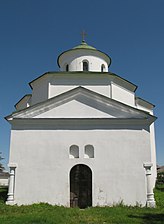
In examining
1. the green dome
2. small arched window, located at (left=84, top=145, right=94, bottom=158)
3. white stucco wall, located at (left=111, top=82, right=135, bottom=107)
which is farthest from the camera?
the green dome

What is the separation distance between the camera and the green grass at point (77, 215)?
8742mm

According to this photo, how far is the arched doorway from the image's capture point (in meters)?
12.1

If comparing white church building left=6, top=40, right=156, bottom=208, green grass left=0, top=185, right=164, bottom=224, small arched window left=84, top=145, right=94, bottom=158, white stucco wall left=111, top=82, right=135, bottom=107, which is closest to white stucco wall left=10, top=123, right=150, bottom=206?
white church building left=6, top=40, right=156, bottom=208

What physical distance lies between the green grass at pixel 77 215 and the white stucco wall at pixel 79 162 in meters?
0.67

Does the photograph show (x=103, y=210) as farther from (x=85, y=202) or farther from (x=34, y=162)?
(x=34, y=162)

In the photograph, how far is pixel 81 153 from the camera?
12.3m

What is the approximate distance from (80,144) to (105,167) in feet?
5.38

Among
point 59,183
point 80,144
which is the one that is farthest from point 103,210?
point 80,144

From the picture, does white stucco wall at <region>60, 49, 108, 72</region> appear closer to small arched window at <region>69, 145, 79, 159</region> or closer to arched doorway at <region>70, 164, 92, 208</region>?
small arched window at <region>69, 145, 79, 159</region>

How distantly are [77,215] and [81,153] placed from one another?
3.24 metres

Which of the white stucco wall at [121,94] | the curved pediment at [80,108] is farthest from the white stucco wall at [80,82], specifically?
the curved pediment at [80,108]

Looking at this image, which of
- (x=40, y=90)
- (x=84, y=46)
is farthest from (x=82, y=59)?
(x=40, y=90)

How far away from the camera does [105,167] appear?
476 inches

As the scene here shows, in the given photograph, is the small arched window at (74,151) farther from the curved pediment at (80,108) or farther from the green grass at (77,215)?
the green grass at (77,215)
